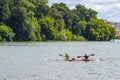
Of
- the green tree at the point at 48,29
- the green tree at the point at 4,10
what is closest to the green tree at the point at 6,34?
the green tree at the point at 4,10

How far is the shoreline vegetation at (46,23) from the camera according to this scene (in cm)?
13450

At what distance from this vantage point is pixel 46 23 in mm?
152000

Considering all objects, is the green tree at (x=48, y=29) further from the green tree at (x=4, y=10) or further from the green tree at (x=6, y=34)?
the green tree at (x=6, y=34)

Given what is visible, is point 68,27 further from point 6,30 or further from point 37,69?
point 37,69

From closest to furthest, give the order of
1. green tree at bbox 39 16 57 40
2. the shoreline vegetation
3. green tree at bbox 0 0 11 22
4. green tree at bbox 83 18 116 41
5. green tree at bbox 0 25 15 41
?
→ green tree at bbox 0 25 15 41 < the shoreline vegetation < green tree at bbox 0 0 11 22 < green tree at bbox 39 16 57 40 < green tree at bbox 83 18 116 41

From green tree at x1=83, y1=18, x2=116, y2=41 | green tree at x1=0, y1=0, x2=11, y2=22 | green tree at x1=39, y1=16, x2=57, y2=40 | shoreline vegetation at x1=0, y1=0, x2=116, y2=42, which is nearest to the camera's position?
shoreline vegetation at x1=0, y1=0, x2=116, y2=42

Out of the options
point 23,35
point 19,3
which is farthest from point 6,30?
point 19,3

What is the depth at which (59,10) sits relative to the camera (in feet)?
583

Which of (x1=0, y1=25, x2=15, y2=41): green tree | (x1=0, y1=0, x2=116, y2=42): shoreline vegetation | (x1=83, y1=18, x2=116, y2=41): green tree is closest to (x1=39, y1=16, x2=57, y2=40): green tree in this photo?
(x1=0, y1=0, x2=116, y2=42): shoreline vegetation

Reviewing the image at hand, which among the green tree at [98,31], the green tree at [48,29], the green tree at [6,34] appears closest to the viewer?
the green tree at [6,34]

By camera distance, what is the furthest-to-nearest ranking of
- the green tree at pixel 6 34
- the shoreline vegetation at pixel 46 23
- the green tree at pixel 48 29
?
the green tree at pixel 48 29 → the shoreline vegetation at pixel 46 23 → the green tree at pixel 6 34

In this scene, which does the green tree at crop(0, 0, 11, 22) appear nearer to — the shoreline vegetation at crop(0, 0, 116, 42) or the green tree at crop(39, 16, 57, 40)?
the shoreline vegetation at crop(0, 0, 116, 42)

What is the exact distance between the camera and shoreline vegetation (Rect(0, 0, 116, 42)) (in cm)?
13450

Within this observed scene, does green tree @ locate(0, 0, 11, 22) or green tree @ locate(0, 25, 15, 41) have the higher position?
green tree @ locate(0, 0, 11, 22)
